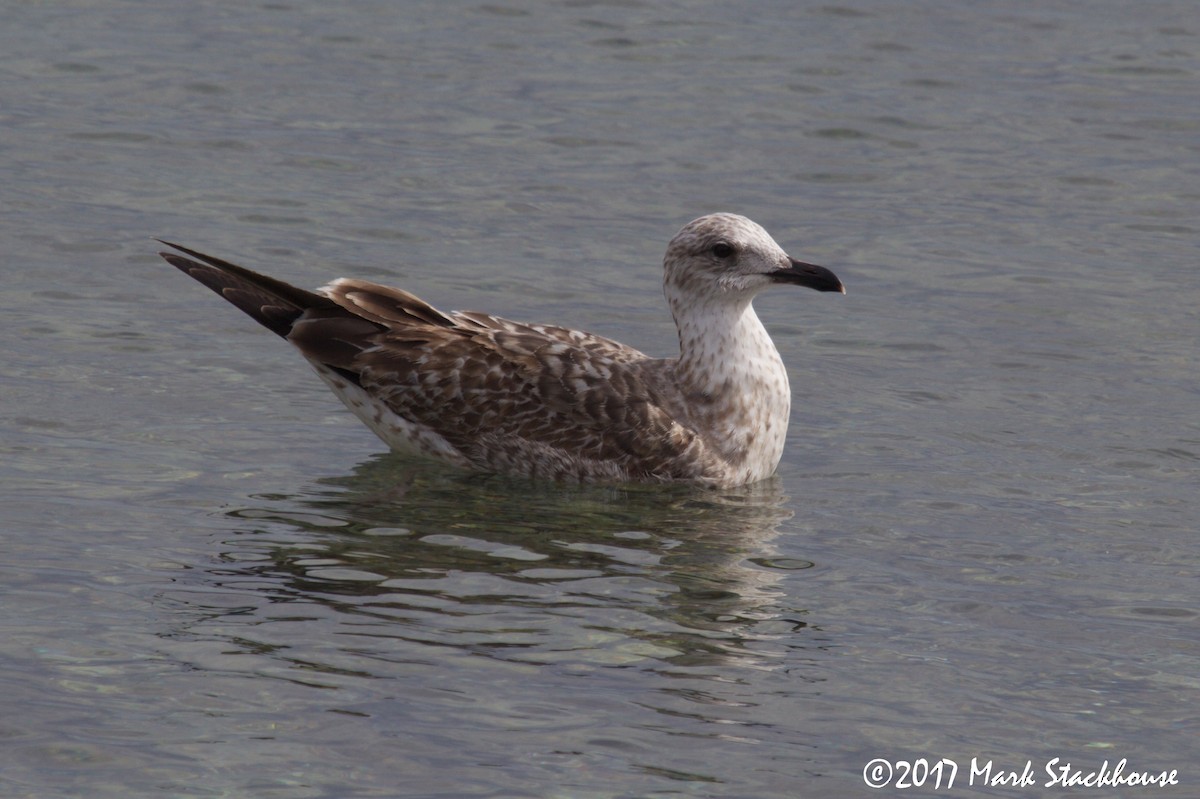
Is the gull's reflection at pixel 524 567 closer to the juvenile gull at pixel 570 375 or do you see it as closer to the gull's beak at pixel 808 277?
the juvenile gull at pixel 570 375

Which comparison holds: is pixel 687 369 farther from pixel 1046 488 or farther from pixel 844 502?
pixel 1046 488

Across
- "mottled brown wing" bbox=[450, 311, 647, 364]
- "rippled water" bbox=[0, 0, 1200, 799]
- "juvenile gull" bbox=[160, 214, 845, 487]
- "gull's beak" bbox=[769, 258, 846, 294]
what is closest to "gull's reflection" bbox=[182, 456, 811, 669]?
"rippled water" bbox=[0, 0, 1200, 799]

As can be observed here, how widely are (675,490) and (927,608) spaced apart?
2255mm

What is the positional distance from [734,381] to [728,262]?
695mm

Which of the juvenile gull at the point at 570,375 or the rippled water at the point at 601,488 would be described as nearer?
the rippled water at the point at 601,488

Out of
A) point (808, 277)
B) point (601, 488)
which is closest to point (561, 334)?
point (601, 488)

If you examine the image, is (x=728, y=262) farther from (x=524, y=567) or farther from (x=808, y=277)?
(x=524, y=567)

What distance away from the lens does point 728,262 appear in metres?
12.0

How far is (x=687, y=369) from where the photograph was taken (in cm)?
1209

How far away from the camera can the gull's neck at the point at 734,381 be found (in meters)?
11.8

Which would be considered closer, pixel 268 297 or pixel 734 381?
pixel 734 381

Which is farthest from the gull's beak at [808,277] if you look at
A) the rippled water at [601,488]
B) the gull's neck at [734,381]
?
the rippled water at [601,488]

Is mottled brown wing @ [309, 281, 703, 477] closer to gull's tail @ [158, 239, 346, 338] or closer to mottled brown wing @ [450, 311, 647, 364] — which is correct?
mottled brown wing @ [450, 311, 647, 364]

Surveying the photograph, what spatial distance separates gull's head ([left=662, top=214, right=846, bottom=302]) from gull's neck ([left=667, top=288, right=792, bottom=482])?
94 millimetres
